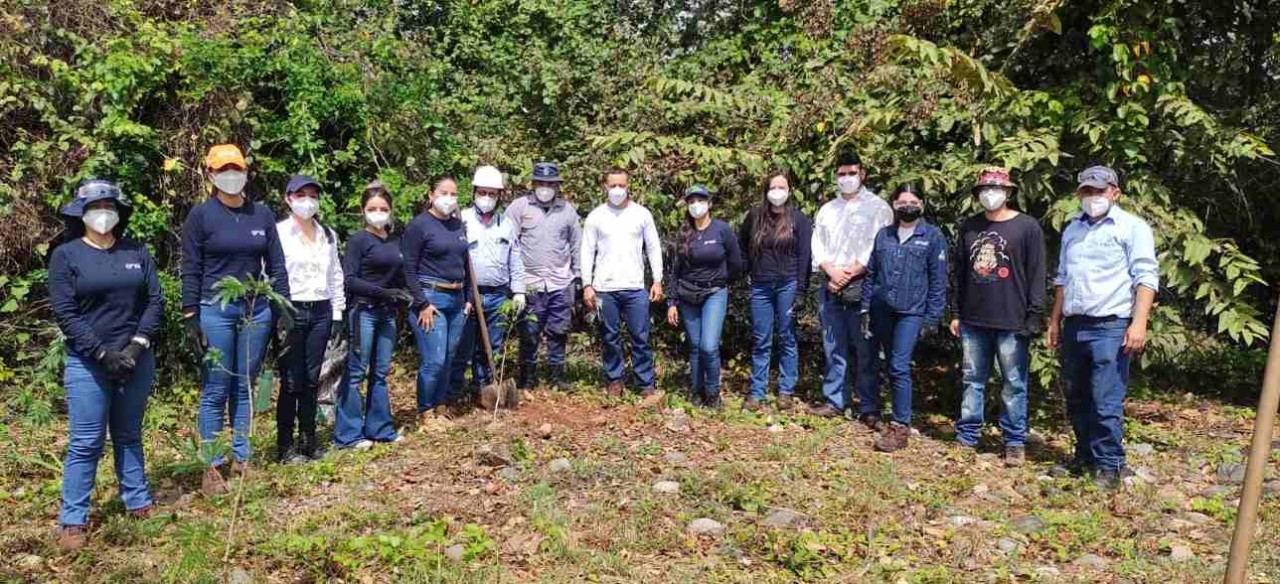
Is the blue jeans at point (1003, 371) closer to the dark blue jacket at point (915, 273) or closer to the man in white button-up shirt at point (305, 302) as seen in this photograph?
the dark blue jacket at point (915, 273)

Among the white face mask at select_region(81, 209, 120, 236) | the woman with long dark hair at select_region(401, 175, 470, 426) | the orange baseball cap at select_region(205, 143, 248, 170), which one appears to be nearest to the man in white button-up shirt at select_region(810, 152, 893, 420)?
the woman with long dark hair at select_region(401, 175, 470, 426)

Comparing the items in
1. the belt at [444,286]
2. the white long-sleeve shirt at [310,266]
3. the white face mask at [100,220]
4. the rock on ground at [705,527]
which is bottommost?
the rock on ground at [705,527]

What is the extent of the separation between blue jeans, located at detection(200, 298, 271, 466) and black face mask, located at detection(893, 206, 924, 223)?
422 centimetres

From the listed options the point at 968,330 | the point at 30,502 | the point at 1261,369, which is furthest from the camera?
the point at 1261,369

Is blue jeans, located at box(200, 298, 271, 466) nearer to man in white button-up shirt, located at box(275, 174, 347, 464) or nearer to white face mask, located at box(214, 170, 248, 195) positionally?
man in white button-up shirt, located at box(275, 174, 347, 464)

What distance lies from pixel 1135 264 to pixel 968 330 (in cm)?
116

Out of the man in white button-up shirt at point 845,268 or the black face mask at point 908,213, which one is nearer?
the black face mask at point 908,213

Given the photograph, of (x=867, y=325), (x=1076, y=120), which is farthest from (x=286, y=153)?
(x=1076, y=120)

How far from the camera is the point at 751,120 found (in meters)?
9.13

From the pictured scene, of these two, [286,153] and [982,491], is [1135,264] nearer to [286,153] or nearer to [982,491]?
[982,491]

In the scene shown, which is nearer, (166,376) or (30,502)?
(30,502)

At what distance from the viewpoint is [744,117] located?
30.3 feet

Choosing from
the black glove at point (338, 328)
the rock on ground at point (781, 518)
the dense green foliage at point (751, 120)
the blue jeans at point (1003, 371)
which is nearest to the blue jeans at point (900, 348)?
the blue jeans at point (1003, 371)

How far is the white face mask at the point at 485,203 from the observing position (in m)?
7.47
